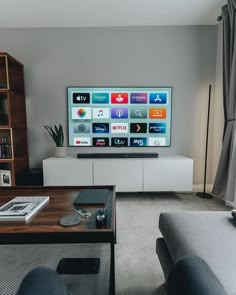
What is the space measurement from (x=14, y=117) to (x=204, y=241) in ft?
8.19

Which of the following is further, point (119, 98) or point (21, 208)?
point (119, 98)

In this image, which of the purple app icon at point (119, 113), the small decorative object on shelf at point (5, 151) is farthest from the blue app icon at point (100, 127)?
the small decorative object on shelf at point (5, 151)

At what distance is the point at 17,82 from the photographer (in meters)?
2.73

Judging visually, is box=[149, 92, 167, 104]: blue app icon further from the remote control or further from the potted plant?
the remote control

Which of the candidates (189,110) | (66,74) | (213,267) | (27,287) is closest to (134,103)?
(189,110)

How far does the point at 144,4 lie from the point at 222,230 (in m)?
2.46

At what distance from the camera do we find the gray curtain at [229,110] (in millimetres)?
2240

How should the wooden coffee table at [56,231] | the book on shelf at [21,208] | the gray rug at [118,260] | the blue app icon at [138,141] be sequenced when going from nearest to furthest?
the wooden coffee table at [56,231] → the book on shelf at [21,208] → the gray rug at [118,260] → the blue app icon at [138,141]

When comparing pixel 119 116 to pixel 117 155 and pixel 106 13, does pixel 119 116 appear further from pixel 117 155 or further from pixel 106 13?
pixel 106 13

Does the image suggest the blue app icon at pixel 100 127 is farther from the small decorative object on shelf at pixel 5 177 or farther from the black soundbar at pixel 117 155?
the small decorative object on shelf at pixel 5 177

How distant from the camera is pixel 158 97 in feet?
9.39

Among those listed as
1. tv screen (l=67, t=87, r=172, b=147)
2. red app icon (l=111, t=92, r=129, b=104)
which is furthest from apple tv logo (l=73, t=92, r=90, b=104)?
red app icon (l=111, t=92, r=129, b=104)

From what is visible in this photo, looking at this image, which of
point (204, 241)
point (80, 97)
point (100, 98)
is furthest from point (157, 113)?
point (204, 241)

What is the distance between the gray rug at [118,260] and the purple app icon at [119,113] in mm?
1314
